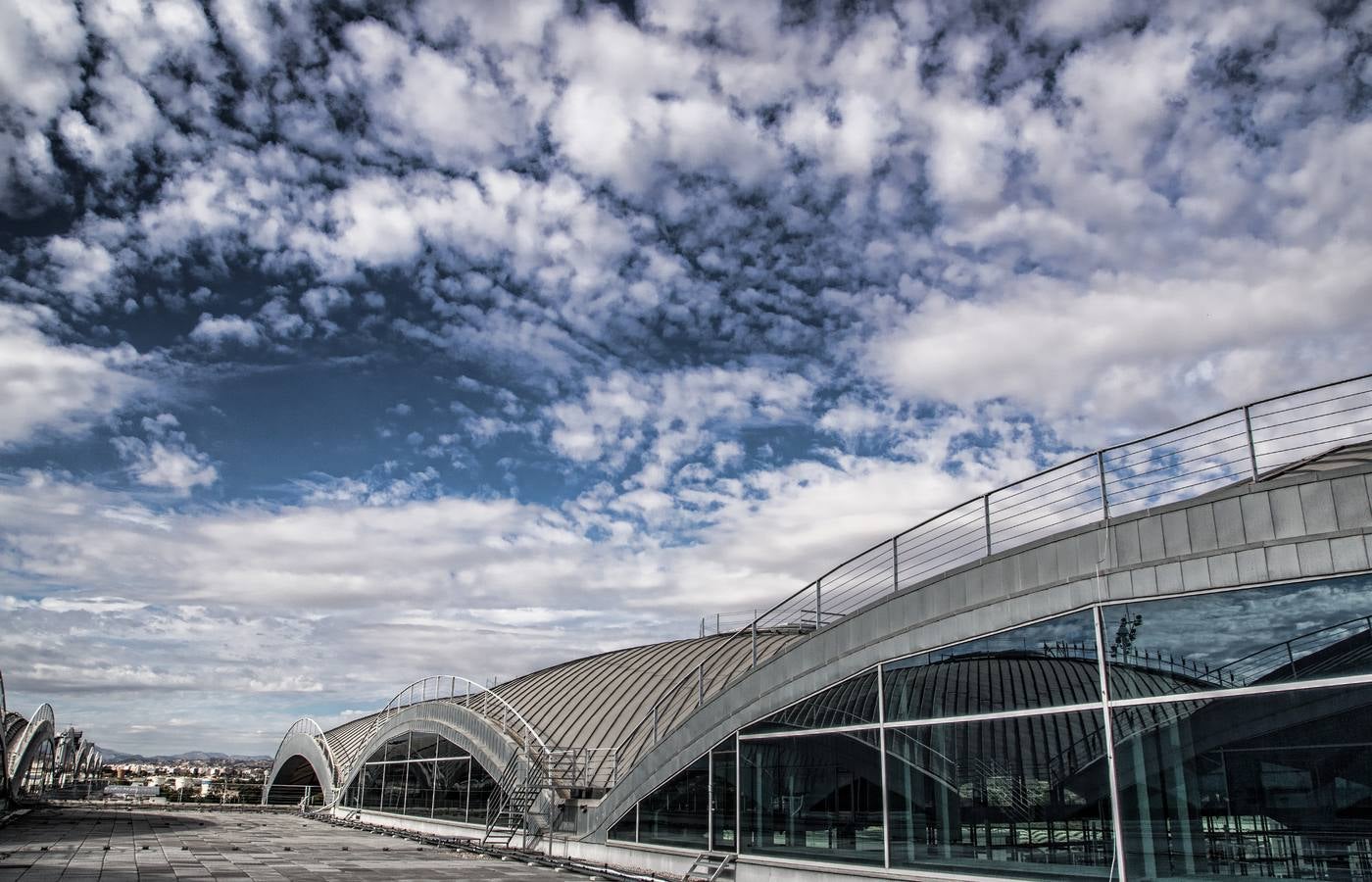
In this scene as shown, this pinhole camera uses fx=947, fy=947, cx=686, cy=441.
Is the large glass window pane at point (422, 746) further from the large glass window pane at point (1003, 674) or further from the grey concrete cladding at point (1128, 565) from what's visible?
the large glass window pane at point (1003, 674)

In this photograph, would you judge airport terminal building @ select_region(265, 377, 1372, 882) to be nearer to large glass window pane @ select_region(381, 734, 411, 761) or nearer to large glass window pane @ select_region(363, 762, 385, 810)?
large glass window pane @ select_region(381, 734, 411, 761)

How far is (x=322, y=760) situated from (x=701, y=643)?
3707cm

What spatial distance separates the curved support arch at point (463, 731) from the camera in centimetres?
3691

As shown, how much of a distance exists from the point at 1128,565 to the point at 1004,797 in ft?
14.7

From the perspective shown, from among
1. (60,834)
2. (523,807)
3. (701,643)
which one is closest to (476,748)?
(523,807)

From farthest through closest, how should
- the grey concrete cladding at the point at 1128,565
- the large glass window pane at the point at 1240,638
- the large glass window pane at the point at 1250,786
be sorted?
the grey concrete cladding at the point at 1128,565 < the large glass window pane at the point at 1240,638 < the large glass window pane at the point at 1250,786

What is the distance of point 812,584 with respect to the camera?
23.4 meters

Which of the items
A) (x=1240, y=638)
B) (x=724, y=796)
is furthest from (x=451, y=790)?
(x=1240, y=638)

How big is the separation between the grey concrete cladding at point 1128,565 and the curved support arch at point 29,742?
72.1m

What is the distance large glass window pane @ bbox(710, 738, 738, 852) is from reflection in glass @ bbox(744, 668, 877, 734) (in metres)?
1.96

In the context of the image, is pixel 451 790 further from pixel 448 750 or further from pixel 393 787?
pixel 393 787

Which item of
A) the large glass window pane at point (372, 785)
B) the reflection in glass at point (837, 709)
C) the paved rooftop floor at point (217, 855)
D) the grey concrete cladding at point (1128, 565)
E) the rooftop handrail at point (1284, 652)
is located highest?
the grey concrete cladding at point (1128, 565)

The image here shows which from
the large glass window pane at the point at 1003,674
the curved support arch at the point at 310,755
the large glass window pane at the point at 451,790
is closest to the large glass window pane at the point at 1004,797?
the large glass window pane at the point at 1003,674

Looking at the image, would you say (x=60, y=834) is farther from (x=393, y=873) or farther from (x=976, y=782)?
(x=976, y=782)
